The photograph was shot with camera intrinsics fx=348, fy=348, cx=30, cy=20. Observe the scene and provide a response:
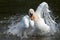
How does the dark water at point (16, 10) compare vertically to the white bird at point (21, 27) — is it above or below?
above

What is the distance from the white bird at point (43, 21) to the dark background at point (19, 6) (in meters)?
2.41


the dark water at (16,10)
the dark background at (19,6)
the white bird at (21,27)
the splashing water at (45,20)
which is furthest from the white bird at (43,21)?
the dark background at (19,6)

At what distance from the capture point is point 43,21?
47.5 ft

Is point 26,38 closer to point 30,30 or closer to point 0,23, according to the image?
point 30,30

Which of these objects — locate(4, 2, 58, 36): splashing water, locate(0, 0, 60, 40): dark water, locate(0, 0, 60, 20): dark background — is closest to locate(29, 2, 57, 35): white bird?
locate(4, 2, 58, 36): splashing water

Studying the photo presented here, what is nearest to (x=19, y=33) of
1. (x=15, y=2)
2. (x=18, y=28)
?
(x=18, y=28)

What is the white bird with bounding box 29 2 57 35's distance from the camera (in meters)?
14.1

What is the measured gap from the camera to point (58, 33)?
46.3ft

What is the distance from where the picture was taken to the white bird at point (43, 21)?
14.1 meters

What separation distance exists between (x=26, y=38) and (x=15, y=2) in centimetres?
942

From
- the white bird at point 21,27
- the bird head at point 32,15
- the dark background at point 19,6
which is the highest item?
the dark background at point 19,6

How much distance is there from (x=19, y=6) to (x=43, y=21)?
700 cm

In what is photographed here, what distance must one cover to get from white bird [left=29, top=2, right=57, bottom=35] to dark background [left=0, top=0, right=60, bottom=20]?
2412 millimetres

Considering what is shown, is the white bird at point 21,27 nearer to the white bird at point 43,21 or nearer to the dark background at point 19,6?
the white bird at point 43,21
